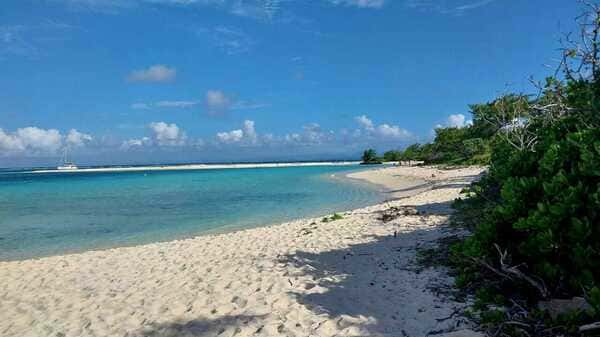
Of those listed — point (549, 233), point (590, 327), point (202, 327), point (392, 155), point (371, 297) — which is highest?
point (392, 155)

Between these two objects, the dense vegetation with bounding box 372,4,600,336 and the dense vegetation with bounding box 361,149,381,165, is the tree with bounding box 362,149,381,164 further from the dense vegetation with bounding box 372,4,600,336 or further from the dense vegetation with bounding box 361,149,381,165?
the dense vegetation with bounding box 372,4,600,336

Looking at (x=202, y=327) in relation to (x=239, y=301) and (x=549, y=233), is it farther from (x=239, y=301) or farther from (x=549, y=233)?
(x=549, y=233)

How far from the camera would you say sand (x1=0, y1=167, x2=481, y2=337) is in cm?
383

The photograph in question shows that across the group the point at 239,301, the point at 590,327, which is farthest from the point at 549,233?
the point at 239,301

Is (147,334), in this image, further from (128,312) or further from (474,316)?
(474,316)

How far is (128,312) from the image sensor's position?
15.3ft

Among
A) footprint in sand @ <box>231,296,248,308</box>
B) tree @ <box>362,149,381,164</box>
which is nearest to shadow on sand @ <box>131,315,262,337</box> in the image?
footprint in sand @ <box>231,296,248,308</box>

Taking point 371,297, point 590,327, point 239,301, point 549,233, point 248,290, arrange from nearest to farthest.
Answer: point 590,327 → point 549,233 → point 371,297 → point 239,301 → point 248,290

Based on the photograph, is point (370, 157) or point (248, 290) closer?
point (248, 290)

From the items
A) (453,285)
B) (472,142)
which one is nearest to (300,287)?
(453,285)

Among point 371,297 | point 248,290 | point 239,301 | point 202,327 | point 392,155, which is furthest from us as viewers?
point 392,155

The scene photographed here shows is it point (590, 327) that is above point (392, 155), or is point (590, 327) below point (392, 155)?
below

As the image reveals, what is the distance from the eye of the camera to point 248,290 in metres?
4.96

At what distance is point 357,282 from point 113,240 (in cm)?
934
